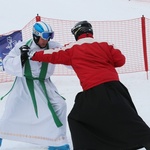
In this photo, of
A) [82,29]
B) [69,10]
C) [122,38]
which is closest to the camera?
[82,29]

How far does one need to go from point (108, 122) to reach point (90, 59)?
507 millimetres

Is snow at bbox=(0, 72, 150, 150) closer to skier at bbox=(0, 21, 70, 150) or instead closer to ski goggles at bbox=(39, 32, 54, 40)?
skier at bbox=(0, 21, 70, 150)

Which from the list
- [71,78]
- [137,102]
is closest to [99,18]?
[71,78]

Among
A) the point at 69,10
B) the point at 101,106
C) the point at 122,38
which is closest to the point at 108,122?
the point at 101,106

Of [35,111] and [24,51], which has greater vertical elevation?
[24,51]

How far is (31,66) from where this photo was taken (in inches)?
135

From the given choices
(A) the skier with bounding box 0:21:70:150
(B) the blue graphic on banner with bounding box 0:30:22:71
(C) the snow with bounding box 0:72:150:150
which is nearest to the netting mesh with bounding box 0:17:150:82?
(C) the snow with bounding box 0:72:150:150

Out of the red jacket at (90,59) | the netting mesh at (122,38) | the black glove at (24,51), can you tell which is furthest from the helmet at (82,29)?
the netting mesh at (122,38)

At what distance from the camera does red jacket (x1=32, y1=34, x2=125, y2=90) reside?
113 inches

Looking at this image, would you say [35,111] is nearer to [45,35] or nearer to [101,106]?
[45,35]

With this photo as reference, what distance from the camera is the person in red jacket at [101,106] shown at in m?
2.79

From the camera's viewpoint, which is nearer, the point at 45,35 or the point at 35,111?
the point at 45,35

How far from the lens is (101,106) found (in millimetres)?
2787

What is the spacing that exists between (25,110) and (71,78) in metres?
4.37
